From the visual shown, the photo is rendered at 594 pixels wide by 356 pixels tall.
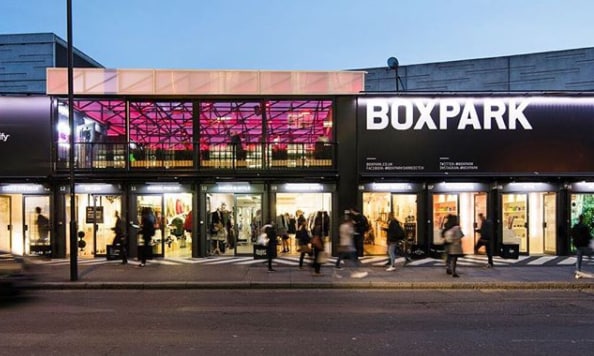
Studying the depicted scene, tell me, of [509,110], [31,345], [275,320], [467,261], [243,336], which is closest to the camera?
[31,345]

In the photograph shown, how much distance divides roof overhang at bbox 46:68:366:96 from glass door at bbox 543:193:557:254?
8257 mm

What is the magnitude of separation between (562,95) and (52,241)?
19.3m

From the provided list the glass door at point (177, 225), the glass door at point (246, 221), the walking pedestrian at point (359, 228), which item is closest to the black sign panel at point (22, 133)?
the glass door at point (177, 225)

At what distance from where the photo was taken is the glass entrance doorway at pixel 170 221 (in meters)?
18.4

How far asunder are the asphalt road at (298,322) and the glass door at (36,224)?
6707 mm

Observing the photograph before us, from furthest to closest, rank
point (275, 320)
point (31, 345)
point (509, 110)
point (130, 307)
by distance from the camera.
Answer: point (509, 110)
point (130, 307)
point (275, 320)
point (31, 345)

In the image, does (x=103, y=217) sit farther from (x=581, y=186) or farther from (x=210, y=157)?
(x=581, y=186)

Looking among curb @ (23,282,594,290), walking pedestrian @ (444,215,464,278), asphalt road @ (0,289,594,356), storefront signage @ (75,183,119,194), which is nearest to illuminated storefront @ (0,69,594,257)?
storefront signage @ (75,183,119,194)

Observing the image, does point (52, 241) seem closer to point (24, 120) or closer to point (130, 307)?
point (24, 120)

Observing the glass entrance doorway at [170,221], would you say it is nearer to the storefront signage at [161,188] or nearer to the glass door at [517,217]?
the storefront signage at [161,188]

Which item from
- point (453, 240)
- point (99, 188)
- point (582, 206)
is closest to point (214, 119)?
point (99, 188)

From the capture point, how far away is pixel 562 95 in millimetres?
18641

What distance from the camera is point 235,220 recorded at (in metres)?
18.9

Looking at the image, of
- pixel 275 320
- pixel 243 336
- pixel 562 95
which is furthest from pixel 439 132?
pixel 243 336
